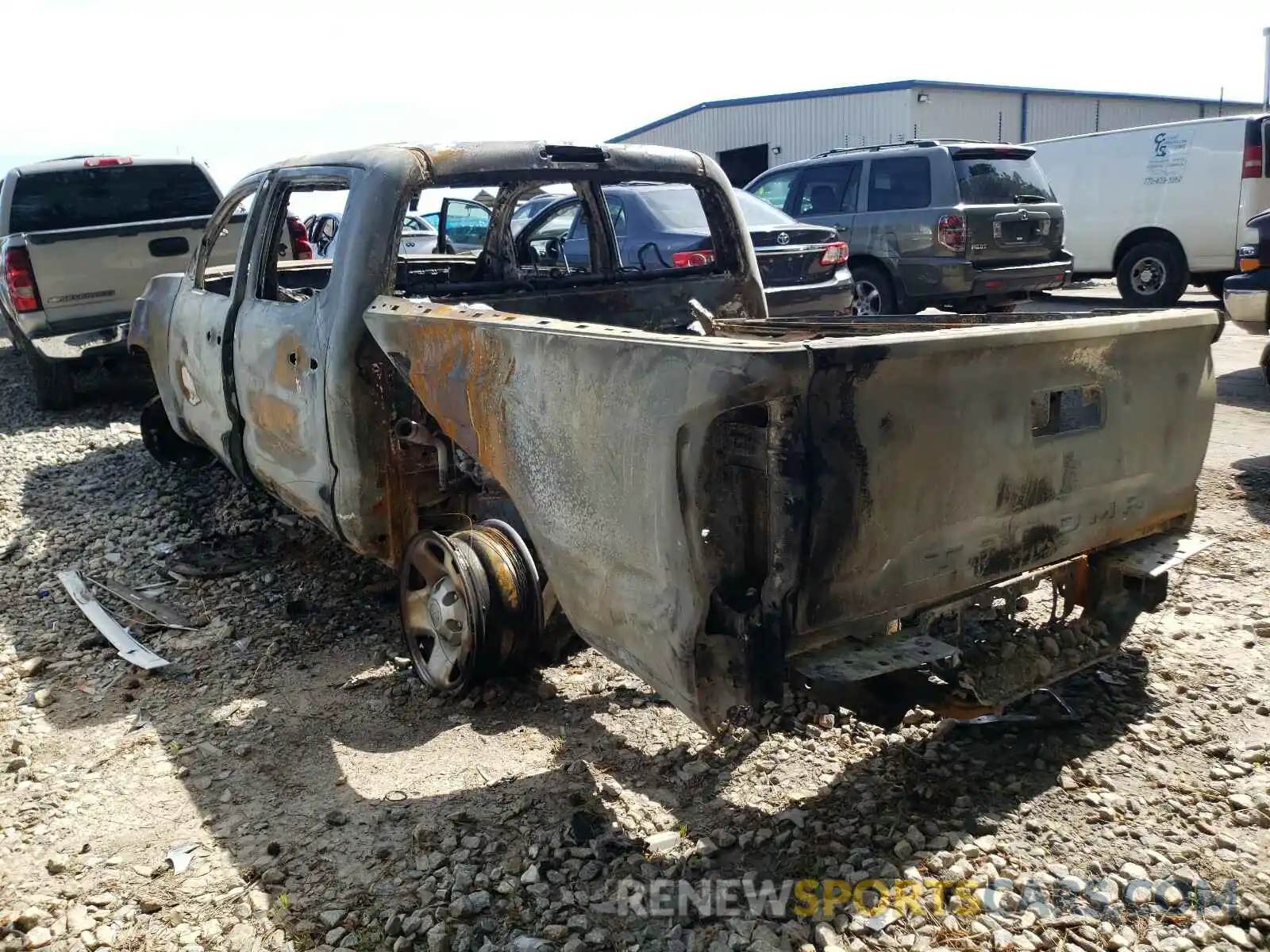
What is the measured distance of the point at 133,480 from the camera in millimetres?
6570

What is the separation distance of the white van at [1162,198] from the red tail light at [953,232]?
Answer: 9.75 ft

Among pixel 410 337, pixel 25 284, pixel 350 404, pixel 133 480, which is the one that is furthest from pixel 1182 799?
pixel 25 284

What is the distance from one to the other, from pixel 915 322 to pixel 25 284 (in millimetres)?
6995

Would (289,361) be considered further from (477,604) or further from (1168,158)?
(1168,158)

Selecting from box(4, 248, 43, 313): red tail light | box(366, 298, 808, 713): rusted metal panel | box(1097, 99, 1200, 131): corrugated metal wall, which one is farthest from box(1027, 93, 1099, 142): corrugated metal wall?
box(366, 298, 808, 713): rusted metal panel

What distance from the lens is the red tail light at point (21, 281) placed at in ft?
25.2

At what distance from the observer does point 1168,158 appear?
39.3 feet

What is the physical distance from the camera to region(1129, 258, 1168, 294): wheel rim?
40.8 feet

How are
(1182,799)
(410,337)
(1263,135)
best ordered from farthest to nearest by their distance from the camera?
(1263,135) < (410,337) < (1182,799)

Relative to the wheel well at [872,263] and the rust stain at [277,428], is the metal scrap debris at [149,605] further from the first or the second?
the wheel well at [872,263]

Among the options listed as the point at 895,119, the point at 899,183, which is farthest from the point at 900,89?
the point at 899,183

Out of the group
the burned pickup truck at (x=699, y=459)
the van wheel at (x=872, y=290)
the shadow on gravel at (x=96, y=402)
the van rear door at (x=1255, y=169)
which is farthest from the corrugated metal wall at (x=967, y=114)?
the burned pickup truck at (x=699, y=459)

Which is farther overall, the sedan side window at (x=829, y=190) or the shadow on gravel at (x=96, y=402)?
the sedan side window at (x=829, y=190)

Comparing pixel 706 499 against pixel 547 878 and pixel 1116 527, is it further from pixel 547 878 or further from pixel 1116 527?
pixel 1116 527
